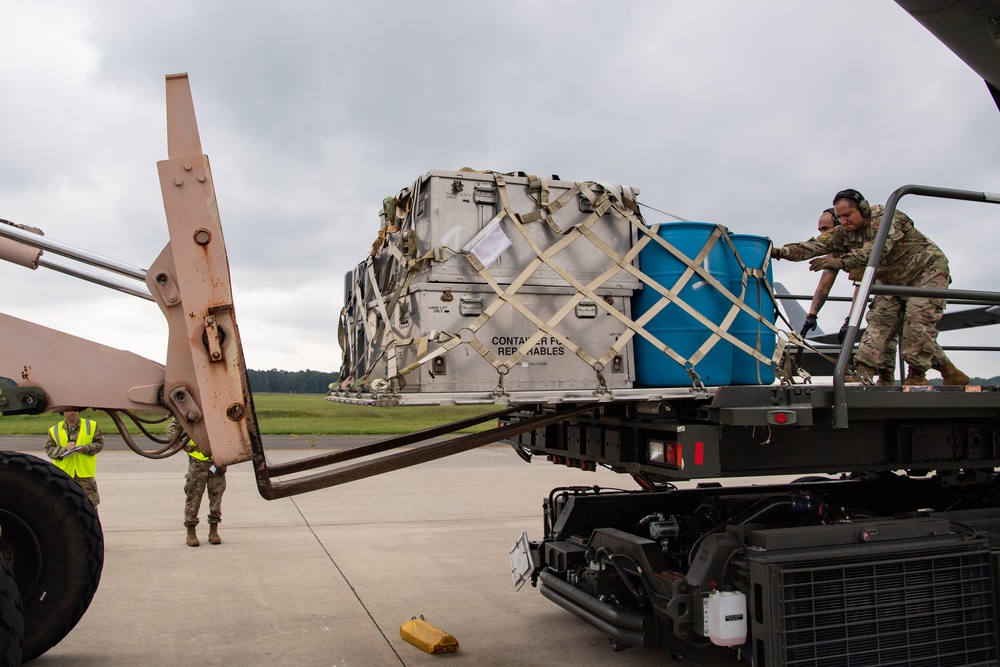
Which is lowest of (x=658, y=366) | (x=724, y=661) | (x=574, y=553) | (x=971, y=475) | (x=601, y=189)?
(x=724, y=661)

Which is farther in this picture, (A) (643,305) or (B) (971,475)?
(B) (971,475)

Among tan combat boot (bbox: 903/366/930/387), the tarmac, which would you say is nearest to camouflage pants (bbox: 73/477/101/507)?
the tarmac

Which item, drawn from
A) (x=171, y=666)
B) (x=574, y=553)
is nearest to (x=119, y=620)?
(x=171, y=666)

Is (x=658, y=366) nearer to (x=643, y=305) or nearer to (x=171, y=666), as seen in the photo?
(x=643, y=305)

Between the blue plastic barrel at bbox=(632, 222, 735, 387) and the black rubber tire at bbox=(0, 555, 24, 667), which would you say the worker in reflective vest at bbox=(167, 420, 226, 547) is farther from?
the blue plastic barrel at bbox=(632, 222, 735, 387)

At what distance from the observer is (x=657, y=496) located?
5535 millimetres

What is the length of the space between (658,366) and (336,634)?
9.95 ft

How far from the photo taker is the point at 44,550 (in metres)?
4.69

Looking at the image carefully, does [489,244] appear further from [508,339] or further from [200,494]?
[200,494]

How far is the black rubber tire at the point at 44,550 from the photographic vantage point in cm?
463

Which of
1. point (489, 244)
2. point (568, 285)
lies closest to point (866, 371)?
point (568, 285)

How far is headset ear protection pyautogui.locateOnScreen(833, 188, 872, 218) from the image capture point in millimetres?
5312

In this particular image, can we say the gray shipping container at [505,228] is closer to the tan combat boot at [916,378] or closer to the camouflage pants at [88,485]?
the tan combat boot at [916,378]

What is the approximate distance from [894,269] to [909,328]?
0.45 meters
